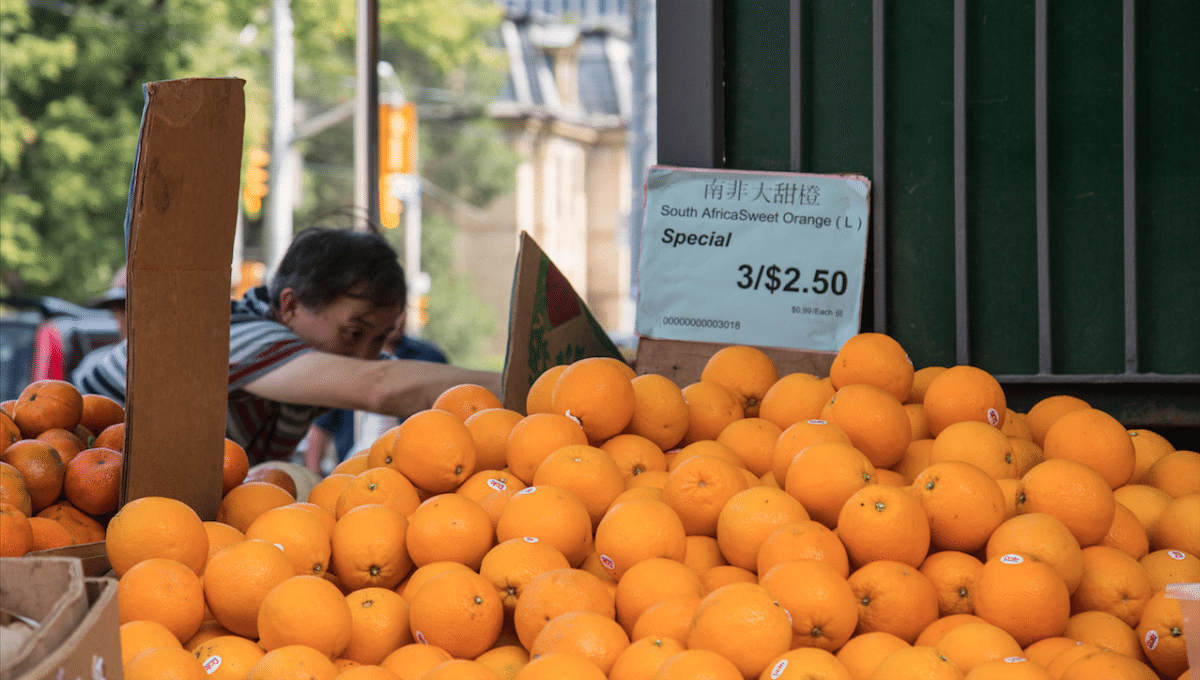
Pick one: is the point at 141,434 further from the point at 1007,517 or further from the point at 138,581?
the point at 1007,517

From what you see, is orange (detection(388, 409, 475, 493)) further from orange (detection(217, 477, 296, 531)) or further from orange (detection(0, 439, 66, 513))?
orange (detection(0, 439, 66, 513))

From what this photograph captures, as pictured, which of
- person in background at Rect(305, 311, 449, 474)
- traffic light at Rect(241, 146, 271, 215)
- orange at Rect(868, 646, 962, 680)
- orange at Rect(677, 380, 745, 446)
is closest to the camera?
orange at Rect(868, 646, 962, 680)

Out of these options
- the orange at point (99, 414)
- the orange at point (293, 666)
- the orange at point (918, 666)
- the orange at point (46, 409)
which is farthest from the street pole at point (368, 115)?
the orange at point (918, 666)

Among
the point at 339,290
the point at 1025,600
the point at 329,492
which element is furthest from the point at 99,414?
A: the point at 1025,600

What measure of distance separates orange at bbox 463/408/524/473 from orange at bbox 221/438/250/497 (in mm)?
498

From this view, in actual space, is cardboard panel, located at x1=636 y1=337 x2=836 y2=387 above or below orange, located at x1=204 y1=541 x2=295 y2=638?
above

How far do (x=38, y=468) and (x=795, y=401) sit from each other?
145 centimetres

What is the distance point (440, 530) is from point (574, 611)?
12.6 inches

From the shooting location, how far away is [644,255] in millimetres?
2695

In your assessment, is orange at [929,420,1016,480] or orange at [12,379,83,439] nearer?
orange at [929,420,1016,480]

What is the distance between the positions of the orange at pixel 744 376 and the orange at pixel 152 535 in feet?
3.74

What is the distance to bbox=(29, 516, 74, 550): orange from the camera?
1.67 metres

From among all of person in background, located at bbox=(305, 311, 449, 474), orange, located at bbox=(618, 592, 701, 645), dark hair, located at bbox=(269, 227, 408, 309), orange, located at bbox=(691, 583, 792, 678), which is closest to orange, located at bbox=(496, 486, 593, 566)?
orange, located at bbox=(618, 592, 701, 645)

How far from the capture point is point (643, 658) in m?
1.34
